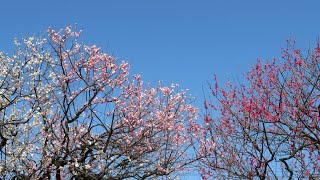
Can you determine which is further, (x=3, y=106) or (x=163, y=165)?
(x=163, y=165)

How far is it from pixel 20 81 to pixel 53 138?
2108mm

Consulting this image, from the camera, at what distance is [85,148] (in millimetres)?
13711

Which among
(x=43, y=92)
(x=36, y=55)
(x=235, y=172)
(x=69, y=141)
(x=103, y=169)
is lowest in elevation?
(x=235, y=172)

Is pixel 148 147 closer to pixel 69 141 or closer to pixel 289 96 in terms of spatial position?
pixel 69 141

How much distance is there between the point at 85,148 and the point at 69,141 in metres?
0.57

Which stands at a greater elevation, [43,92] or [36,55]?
[36,55]

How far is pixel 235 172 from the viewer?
28.5 ft

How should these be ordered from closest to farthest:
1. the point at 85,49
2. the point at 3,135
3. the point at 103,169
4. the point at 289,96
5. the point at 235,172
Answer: the point at 235,172 < the point at 289,96 < the point at 3,135 < the point at 103,169 < the point at 85,49

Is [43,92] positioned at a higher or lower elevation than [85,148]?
higher

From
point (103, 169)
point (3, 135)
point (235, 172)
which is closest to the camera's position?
point (235, 172)

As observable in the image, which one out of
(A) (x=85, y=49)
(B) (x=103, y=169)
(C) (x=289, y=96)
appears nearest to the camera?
(C) (x=289, y=96)

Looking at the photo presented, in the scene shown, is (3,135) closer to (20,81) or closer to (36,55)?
(20,81)

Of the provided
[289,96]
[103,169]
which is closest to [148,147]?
[103,169]

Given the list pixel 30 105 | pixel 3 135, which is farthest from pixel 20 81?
pixel 3 135
